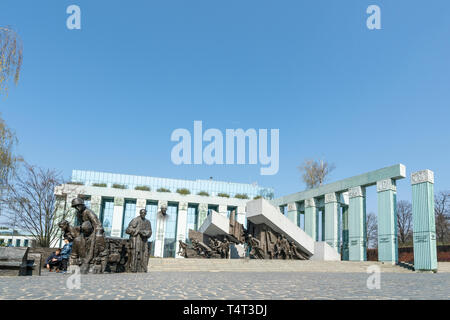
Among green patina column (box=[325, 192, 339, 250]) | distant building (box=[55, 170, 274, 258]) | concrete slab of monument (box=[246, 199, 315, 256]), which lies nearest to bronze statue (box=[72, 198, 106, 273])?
concrete slab of monument (box=[246, 199, 315, 256])

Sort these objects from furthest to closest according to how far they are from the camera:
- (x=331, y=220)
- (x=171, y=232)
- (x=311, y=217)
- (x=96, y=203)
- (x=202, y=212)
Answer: (x=171, y=232) → (x=202, y=212) → (x=96, y=203) → (x=311, y=217) → (x=331, y=220)

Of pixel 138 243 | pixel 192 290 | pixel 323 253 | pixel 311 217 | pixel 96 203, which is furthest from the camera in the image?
pixel 96 203

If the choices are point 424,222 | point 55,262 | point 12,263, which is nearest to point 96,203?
point 55,262

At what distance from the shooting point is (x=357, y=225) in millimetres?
26328

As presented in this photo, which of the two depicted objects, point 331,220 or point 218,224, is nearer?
point 218,224

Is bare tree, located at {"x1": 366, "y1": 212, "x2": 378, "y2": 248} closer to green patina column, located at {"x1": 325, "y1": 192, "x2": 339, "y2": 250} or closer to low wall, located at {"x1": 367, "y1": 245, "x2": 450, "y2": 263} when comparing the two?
low wall, located at {"x1": 367, "y1": 245, "x2": 450, "y2": 263}

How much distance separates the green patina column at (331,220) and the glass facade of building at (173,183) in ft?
68.0

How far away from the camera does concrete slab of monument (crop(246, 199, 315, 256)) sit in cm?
2089

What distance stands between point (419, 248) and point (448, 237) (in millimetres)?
27563

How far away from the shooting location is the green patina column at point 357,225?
25.7 meters

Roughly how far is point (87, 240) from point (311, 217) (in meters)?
24.7

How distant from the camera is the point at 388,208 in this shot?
23.6 m

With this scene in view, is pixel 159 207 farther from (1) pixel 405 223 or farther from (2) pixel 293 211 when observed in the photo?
(1) pixel 405 223
